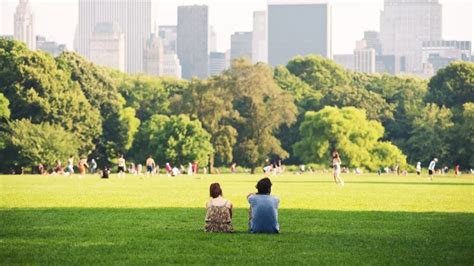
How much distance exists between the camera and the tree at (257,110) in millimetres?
96000

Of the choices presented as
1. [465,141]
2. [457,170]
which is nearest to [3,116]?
[457,170]

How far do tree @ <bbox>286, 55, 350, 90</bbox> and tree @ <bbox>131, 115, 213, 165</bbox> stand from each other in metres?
30.8

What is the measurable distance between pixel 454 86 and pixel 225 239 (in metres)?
93.9

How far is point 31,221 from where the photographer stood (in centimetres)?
2289

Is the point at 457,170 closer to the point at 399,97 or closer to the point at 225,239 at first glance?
the point at 399,97

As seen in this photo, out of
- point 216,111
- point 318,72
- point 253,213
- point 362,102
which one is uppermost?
point 318,72

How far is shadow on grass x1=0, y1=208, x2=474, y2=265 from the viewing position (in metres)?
16.4

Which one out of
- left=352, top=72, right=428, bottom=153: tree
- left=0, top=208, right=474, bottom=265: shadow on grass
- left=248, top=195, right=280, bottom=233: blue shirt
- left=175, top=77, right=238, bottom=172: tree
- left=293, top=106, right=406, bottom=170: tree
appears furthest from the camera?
left=352, top=72, right=428, bottom=153: tree

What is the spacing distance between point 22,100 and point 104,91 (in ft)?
50.7

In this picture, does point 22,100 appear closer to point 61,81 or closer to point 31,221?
point 61,81

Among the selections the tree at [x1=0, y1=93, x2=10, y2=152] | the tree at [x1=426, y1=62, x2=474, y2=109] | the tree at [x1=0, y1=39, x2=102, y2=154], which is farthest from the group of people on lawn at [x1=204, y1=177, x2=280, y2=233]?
the tree at [x1=426, y1=62, x2=474, y2=109]

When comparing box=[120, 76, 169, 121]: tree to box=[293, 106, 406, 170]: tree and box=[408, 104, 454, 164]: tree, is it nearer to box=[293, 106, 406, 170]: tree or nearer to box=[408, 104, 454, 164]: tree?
box=[293, 106, 406, 170]: tree

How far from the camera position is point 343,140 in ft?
335

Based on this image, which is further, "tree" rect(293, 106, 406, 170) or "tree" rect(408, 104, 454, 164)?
"tree" rect(293, 106, 406, 170)
